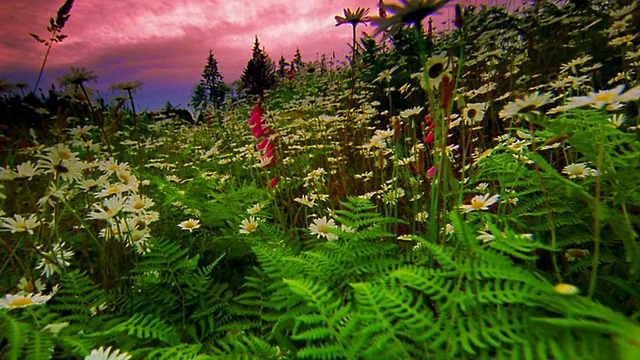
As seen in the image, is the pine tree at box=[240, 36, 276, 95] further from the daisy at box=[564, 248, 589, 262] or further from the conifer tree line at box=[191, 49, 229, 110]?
the daisy at box=[564, 248, 589, 262]

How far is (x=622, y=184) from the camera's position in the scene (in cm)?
73

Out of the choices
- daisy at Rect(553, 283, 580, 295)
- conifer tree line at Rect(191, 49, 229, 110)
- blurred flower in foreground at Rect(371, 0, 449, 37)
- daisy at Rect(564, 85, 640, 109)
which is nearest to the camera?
daisy at Rect(553, 283, 580, 295)

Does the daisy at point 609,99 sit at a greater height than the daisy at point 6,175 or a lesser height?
greater

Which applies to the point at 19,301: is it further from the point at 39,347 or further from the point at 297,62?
the point at 297,62

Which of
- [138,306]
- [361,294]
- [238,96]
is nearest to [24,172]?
[138,306]

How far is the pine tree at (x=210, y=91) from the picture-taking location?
6.15 m

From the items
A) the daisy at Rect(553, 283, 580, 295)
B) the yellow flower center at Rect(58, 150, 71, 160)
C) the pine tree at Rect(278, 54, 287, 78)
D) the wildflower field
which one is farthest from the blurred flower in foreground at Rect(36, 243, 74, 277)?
the pine tree at Rect(278, 54, 287, 78)

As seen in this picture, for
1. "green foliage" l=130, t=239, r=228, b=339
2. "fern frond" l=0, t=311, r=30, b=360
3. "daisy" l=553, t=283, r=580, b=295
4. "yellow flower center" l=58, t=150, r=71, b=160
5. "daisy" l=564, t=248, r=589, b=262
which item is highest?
"yellow flower center" l=58, t=150, r=71, b=160

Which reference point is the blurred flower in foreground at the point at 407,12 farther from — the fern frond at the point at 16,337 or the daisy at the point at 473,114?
the fern frond at the point at 16,337

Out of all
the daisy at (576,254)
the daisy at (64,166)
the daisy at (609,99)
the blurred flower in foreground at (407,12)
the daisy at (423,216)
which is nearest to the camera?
the daisy at (609,99)

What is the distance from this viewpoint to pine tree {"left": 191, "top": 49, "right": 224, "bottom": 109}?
20.2 ft

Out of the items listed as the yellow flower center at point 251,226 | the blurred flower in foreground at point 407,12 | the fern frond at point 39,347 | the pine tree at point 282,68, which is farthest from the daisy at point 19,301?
the pine tree at point 282,68

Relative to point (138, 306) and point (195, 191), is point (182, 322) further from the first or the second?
point (195, 191)

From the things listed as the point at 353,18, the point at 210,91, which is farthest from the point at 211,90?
the point at 353,18
